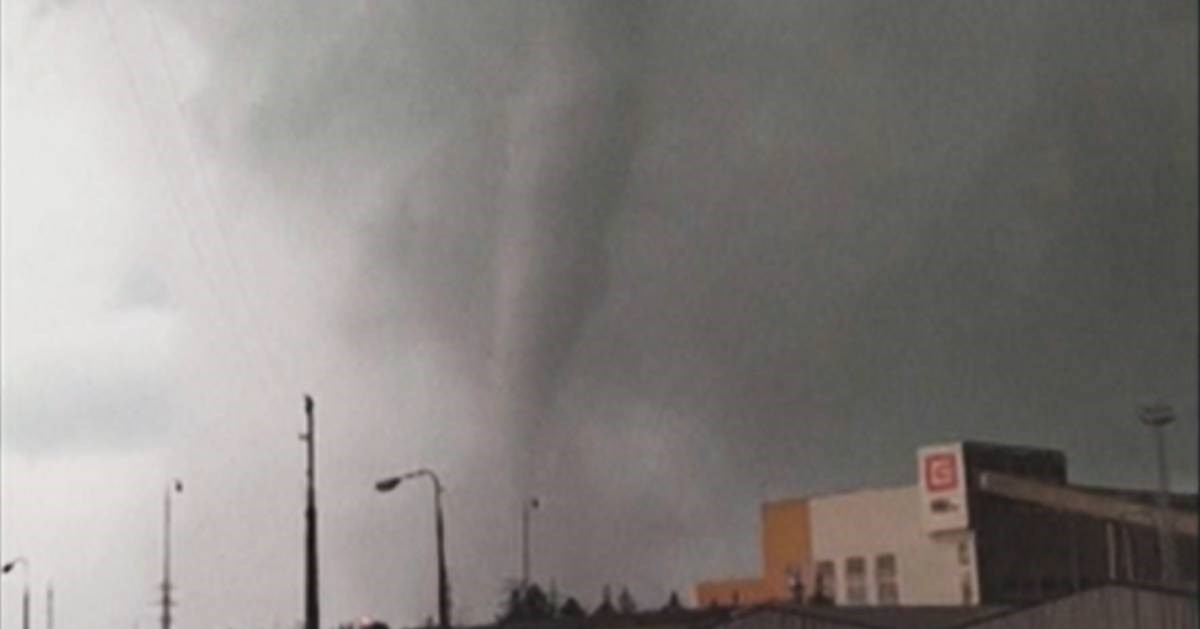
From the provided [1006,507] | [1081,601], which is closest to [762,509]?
[1006,507]

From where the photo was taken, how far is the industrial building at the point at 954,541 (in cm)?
3400

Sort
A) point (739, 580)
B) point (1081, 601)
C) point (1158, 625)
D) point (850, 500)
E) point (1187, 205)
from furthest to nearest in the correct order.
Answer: point (739, 580) < point (850, 500) < point (1081, 601) < point (1158, 625) < point (1187, 205)

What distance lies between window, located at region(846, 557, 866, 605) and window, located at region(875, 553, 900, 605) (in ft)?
2.08

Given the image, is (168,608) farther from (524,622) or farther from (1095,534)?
(1095,534)

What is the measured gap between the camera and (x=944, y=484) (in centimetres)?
4731

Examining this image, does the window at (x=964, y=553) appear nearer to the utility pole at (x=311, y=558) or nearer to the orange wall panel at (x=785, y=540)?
the orange wall panel at (x=785, y=540)

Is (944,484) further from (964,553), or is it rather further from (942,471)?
(964,553)

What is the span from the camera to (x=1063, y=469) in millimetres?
33094

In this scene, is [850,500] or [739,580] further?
[739,580]

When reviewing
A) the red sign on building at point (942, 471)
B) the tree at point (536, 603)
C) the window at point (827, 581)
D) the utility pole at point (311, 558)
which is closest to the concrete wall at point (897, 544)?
the window at point (827, 581)

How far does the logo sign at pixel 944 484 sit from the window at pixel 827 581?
209 inches

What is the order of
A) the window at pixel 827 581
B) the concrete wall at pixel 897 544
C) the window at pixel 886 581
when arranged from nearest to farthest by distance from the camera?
the concrete wall at pixel 897 544, the window at pixel 886 581, the window at pixel 827 581

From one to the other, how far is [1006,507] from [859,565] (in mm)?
7604

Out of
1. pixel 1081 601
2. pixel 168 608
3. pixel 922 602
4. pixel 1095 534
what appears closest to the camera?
pixel 1081 601
